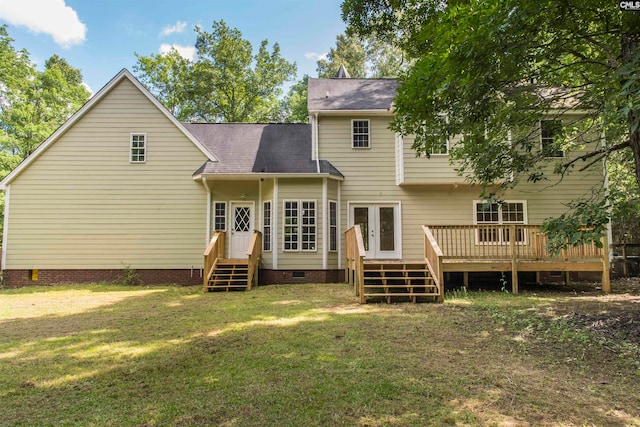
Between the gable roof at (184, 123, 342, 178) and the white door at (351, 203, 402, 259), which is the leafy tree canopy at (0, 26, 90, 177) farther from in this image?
the white door at (351, 203, 402, 259)

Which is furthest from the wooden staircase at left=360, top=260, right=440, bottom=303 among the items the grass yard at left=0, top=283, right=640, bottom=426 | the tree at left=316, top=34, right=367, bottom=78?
the tree at left=316, top=34, right=367, bottom=78

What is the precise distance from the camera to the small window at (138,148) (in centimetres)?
1159

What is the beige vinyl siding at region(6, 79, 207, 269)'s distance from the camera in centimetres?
1123

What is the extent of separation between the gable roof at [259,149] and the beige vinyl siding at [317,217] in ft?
1.25

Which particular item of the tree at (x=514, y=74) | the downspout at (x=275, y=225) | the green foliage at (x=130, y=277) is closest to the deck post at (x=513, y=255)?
the tree at (x=514, y=74)

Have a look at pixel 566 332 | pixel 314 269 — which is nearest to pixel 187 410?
pixel 566 332

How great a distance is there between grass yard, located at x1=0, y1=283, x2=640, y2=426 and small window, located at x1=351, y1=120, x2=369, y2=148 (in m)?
6.37

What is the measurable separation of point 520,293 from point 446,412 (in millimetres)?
7241

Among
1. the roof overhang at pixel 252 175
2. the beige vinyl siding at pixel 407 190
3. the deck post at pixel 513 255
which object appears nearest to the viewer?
the deck post at pixel 513 255

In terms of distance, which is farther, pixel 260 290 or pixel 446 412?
pixel 260 290

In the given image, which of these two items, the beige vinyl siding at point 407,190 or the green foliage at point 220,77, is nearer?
the beige vinyl siding at point 407,190

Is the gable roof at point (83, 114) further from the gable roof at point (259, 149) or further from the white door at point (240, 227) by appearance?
the white door at point (240, 227)

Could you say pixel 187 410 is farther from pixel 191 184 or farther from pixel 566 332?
pixel 191 184

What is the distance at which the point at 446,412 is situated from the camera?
9.25 ft
